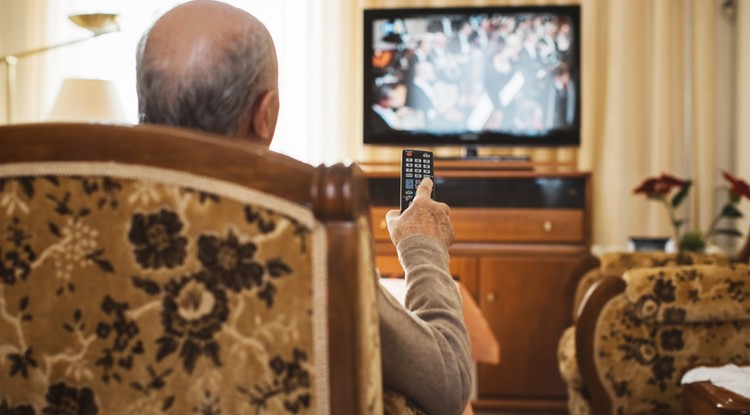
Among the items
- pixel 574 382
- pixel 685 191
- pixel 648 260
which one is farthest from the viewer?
pixel 685 191

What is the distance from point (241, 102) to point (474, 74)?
2.69 m

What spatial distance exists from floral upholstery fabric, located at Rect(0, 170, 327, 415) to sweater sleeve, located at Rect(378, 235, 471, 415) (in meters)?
0.17

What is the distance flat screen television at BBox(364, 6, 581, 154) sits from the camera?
3.37 meters

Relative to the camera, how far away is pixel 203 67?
0.81 m

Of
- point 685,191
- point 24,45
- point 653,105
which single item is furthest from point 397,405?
point 24,45

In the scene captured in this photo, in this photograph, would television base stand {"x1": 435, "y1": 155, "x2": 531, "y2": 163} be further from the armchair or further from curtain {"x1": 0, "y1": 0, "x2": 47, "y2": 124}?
curtain {"x1": 0, "y1": 0, "x2": 47, "y2": 124}

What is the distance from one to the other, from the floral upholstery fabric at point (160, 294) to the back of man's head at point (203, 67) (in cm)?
21

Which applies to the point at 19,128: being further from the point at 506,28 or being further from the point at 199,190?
the point at 506,28

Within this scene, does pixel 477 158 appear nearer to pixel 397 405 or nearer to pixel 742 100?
pixel 742 100

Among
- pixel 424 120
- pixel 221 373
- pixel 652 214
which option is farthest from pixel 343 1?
pixel 221 373

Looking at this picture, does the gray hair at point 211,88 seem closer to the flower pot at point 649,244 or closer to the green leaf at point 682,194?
the flower pot at point 649,244

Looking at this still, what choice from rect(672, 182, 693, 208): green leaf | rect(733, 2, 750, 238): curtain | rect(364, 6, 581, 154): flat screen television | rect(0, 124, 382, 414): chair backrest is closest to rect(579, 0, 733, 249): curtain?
rect(733, 2, 750, 238): curtain

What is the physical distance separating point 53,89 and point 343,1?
1.48 m

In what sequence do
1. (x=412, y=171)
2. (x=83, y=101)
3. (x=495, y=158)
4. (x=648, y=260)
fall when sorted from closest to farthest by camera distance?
(x=412, y=171) < (x=648, y=260) < (x=83, y=101) < (x=495, y=158)
